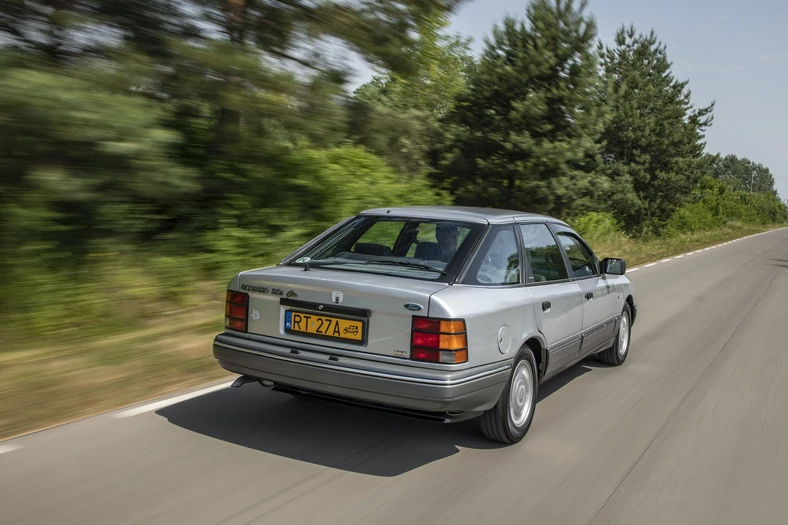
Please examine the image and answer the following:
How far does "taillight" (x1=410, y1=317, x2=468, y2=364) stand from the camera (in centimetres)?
423

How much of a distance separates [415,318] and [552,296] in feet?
5.17

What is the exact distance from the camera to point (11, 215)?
23.1 ft

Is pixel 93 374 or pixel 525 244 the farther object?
pixel 93 374

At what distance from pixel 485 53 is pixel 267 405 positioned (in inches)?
614

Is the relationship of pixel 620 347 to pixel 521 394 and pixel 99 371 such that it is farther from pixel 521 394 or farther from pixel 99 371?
pixel 99 371

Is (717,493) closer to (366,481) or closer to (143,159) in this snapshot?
(366,481)

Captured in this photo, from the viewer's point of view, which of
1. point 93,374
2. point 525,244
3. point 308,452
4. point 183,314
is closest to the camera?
point 308,452

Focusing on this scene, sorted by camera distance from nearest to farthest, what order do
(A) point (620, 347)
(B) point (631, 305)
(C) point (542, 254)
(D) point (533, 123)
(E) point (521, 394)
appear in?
1. (E) point (521, 394)
2. (C) point (542, 254)
3. (A) point (620, 347)
4. (B) point (631, 305)
5. (D) point (533, 123)

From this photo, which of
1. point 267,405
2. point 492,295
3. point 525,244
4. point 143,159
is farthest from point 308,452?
point 143,159

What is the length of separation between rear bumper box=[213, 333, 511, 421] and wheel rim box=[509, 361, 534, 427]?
272 millimetres

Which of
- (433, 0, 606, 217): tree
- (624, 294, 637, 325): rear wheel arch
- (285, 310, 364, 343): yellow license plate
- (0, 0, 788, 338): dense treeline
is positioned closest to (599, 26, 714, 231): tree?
(433, 0, 606, 217): tree

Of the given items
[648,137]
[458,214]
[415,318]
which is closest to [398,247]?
[458,214]

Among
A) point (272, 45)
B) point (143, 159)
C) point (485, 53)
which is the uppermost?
point (485, 53)

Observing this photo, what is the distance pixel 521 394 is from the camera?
16.4ft
